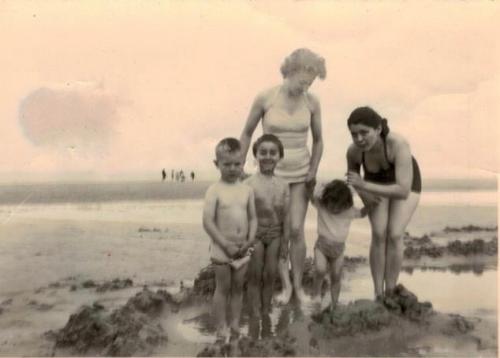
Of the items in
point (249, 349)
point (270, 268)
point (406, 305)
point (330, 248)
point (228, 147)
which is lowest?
point (249, 349)

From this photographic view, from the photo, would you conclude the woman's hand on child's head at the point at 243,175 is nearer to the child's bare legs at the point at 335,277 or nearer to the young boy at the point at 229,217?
the young boy at the point at 229,217

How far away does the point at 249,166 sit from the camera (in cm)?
409

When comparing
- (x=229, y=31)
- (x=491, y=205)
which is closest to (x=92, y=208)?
(x=229, y=31)

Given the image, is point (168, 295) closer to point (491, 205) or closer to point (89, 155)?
point (89, 155)

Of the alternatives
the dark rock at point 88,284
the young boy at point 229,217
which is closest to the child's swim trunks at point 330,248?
the young boy at point 229,217

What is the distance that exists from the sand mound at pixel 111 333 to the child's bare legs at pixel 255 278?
0.59 m

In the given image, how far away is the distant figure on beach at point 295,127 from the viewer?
13.4 feet

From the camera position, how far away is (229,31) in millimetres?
4309

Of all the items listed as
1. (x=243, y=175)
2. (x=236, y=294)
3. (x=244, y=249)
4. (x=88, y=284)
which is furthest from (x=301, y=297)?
(x=88, y=284)

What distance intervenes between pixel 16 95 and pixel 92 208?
92 cm

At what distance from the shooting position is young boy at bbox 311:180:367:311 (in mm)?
3918

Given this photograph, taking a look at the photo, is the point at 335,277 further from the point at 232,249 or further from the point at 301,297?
the point at 232,249

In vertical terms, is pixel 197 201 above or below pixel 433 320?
above

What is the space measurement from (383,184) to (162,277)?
158 centimetres
